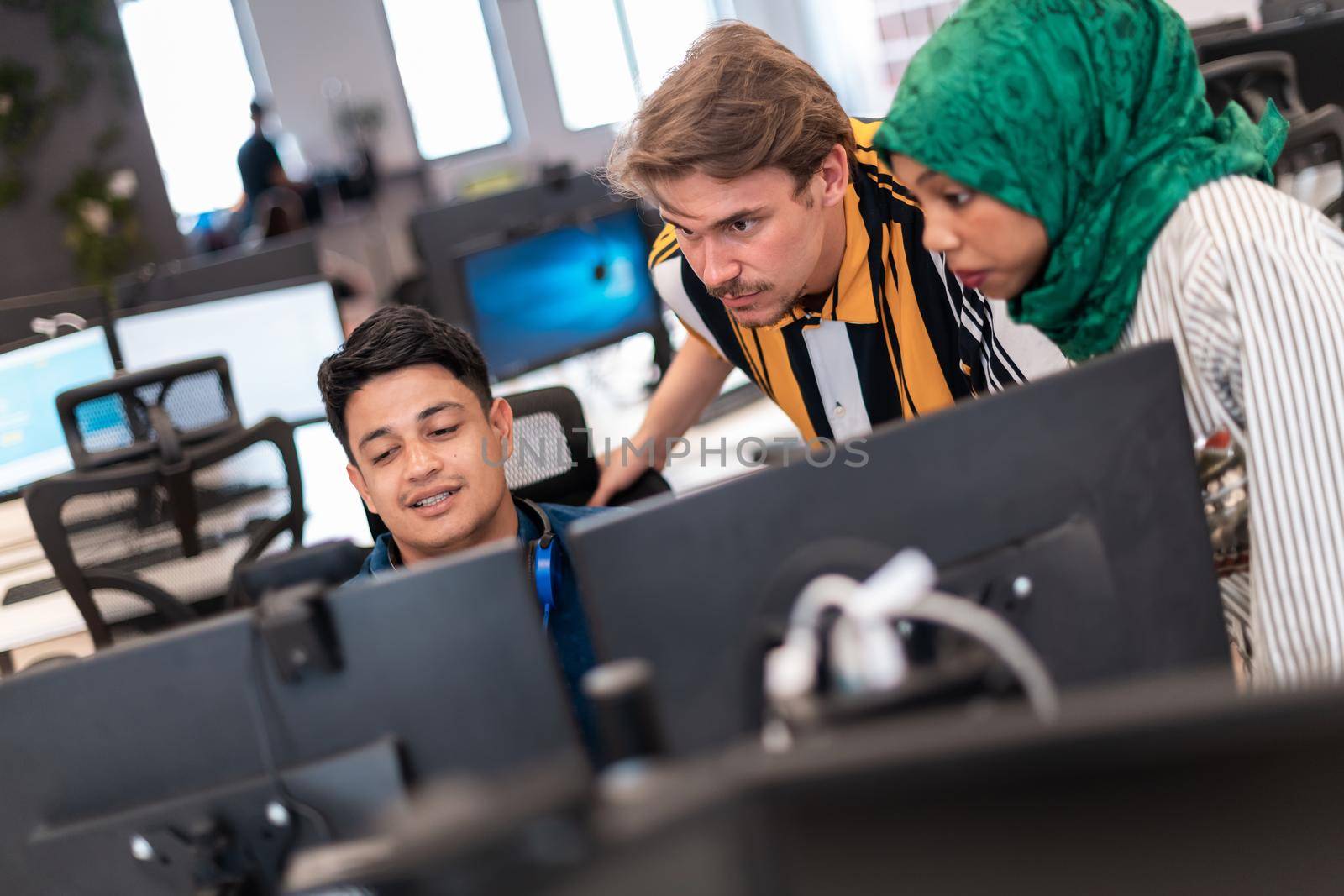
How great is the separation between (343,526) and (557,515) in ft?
4.12

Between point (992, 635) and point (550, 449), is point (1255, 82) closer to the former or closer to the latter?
point (550, 449)

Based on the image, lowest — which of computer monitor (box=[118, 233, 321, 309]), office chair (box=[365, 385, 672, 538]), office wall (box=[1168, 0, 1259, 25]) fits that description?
office chair (box=[365, 385, 672, 538])

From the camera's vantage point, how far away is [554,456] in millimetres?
1840

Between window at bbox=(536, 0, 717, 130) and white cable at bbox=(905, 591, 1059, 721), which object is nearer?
white cable at bbox=(905, 591, 1059, 721)

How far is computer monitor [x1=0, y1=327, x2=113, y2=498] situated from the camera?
2.78 metres

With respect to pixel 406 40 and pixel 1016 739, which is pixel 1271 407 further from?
pixel 406 40

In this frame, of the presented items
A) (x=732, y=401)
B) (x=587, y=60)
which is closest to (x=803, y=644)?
(x=732, y=401)

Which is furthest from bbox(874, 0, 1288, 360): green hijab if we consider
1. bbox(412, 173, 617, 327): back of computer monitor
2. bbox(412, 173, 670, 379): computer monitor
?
bbox(412, 173, 617, 327): back of computer monitor

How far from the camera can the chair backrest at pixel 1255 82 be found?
3.15 metres

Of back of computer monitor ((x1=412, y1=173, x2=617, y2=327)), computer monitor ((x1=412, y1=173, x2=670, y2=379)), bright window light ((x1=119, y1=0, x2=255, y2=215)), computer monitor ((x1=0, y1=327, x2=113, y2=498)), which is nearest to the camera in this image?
computer monitor ((x1=0, y1=327, x2=113, y2=498))

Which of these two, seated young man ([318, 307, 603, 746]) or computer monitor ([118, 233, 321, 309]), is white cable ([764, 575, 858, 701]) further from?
computer monitor ([118, 233, 321, 309])

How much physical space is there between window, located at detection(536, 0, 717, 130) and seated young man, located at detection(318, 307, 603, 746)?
8.36 metres

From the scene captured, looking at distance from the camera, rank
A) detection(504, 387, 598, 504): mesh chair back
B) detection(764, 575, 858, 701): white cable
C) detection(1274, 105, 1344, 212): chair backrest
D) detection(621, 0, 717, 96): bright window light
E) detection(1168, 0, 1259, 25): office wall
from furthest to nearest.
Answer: detection(621, 0, 717, 96): bright window light < detection(1168, 0, 1259, 25): office wall < detection(1274, 105, 1344, 212): chair backrest < detection(504, 387, 598, 504): mesh chair back < detection(764, 575, 858, 701): white cable

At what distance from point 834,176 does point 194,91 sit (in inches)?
302
